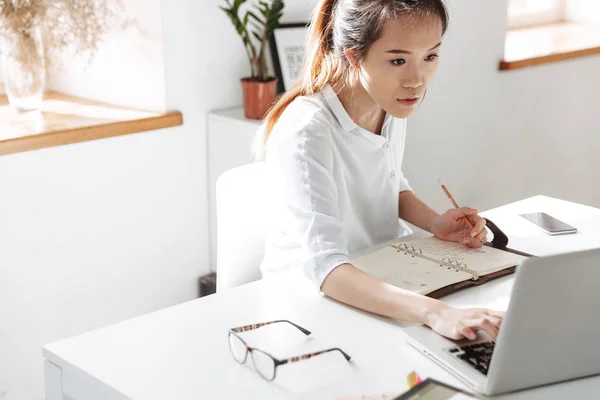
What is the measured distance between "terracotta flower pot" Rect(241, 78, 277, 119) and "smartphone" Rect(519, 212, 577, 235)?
89 cm

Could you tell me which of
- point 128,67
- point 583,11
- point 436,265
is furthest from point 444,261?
point 583,11

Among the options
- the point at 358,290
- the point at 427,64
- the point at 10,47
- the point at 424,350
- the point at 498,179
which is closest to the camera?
the point at 424,350

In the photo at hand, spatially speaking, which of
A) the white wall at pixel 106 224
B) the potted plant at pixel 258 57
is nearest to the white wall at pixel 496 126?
the potted plant at pixel 258 57

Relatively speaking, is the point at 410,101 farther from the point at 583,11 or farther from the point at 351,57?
the point at 583,11

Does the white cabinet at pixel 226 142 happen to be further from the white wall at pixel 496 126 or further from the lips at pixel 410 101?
the lips at pixel 410 101

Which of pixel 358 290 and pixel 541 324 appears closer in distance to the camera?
pixel 541 324

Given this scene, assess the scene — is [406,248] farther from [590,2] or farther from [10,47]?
[590,2]

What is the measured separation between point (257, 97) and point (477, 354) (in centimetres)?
141

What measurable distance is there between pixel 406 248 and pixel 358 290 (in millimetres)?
249

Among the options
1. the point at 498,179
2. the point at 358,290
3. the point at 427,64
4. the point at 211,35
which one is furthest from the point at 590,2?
the point at 358,290

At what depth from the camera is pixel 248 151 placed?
2.52 m

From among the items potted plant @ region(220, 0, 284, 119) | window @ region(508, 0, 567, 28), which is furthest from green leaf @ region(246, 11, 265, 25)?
window @ region(508, 0, 567, 28)

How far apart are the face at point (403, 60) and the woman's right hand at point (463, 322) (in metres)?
0.42

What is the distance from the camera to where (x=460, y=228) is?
1.77 m
